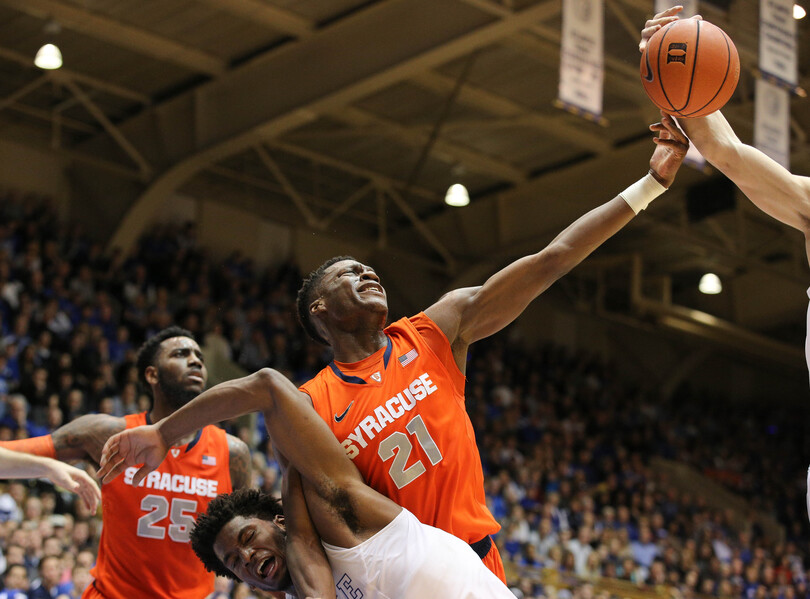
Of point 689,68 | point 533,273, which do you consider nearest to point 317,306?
point 533,273

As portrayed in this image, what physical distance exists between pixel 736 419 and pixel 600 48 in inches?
661

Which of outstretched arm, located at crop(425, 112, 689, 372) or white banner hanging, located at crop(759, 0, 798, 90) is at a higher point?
white banner hanging, located at crop(759, 0, 798, 90)

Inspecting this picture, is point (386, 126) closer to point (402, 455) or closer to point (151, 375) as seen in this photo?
point (151, 375)

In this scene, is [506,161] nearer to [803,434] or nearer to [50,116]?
[50,116]

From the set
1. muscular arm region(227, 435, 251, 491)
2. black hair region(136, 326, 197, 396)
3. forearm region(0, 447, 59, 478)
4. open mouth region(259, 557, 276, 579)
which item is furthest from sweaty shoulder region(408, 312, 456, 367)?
black hair region(136, 326, 197, 396)

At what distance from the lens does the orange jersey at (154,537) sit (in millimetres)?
5164

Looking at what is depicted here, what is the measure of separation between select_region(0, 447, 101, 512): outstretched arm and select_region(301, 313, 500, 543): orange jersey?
119 cm

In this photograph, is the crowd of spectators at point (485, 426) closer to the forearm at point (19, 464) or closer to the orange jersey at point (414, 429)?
the forearm at point (19, 464)

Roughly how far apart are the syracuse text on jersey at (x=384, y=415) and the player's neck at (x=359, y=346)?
283 mm

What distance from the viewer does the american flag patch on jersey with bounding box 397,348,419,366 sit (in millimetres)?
4250

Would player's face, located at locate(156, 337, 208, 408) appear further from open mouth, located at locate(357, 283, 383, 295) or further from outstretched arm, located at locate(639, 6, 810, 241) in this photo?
outstretched arm, located at locate(639, 6, 810, 241)

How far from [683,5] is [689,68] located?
7.15 metres

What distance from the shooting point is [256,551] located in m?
4.12

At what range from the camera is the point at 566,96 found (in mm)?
10797
